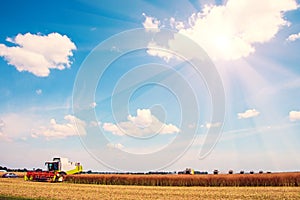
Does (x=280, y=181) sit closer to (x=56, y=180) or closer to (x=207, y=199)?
(x=207, y=199)

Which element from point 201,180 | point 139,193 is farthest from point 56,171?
point 139,193

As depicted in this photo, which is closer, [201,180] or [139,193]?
[139,193]

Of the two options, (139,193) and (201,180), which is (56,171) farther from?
(139,193)

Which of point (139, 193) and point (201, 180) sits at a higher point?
point (201, 180)

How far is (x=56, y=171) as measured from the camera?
1991 inches

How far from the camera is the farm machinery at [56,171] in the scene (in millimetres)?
48094

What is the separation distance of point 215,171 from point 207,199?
33.4 m

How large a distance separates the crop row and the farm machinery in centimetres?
221

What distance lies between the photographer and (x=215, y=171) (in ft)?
187

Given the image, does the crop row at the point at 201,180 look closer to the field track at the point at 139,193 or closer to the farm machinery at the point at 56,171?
the farm machinery at the point at 56,171

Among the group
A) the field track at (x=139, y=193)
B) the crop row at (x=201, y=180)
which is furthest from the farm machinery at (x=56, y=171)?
the field track at (x=139, y=193)

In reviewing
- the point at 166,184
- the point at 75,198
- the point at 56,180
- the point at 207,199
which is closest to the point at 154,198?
the point at 207,199

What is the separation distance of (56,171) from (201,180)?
20165 mm

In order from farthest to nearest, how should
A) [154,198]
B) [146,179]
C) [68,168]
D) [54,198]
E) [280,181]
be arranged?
1. [68,168]
2. [146,179]
3. [280,181]
4. [154,198]
5. [54,198]
